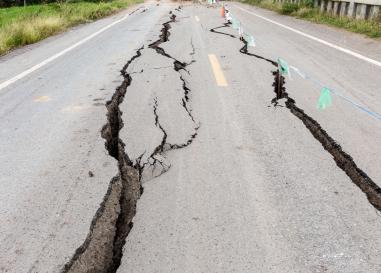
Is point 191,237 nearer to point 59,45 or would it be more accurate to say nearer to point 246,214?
point 246,214

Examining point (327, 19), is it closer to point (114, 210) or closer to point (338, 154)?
point (338, 154)

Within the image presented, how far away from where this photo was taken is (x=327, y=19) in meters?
14.0

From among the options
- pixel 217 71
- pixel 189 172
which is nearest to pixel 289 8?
pixel 217 71

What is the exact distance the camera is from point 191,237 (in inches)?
101

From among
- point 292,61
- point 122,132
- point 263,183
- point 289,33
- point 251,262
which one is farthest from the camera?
point 289,33

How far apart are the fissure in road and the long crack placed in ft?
3.99

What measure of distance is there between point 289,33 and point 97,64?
629cm

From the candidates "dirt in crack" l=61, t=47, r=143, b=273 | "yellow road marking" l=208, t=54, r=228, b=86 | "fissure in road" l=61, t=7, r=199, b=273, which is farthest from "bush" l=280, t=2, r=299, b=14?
"dirt in crack" l=61, t=47, r=143, b=273

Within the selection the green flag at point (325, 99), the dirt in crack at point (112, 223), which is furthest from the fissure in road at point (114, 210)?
the green flag at point (325, 99)

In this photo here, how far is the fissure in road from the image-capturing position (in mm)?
2375

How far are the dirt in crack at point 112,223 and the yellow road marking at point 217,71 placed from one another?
8.52 feet

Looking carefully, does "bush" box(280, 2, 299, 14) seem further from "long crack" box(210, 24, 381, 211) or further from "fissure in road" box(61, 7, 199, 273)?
"fissure in road" box(61, 7, 199, 273)

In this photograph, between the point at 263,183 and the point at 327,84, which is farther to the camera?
the point at 327,84

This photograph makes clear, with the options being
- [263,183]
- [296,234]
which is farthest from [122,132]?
[296,234]
